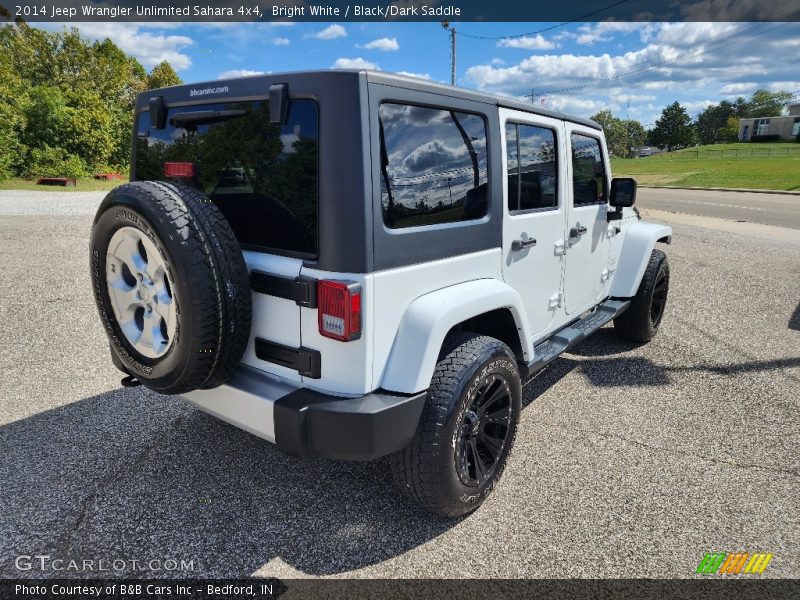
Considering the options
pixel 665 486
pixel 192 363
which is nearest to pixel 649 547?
pixel 665 486

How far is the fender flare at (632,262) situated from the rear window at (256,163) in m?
3.29

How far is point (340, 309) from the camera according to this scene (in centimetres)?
208

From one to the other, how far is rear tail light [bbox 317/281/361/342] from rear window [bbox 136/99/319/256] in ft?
0.67

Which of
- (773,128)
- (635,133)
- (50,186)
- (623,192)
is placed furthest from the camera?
(635,133)

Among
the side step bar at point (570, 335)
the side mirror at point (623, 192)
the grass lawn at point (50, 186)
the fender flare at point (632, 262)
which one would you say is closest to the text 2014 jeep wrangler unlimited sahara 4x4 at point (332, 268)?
the side step bar at point (570, 335)

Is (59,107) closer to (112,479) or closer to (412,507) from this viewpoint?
(112,479)

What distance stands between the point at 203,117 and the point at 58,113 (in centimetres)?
2784

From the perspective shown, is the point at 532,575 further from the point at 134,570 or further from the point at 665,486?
the point at 134,570

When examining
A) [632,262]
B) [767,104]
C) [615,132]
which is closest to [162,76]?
[632,262]

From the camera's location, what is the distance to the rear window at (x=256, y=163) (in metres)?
2.18

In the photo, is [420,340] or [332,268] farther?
[420,340]

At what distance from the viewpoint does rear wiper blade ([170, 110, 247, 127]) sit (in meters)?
2.43

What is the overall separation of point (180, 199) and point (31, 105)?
28.8m

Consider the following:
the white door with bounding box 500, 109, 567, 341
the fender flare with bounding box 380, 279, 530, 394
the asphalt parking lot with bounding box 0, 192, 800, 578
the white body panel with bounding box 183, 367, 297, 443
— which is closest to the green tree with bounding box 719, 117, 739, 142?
the asphalt parking lot with bounding box 0, 192, 800, 578
